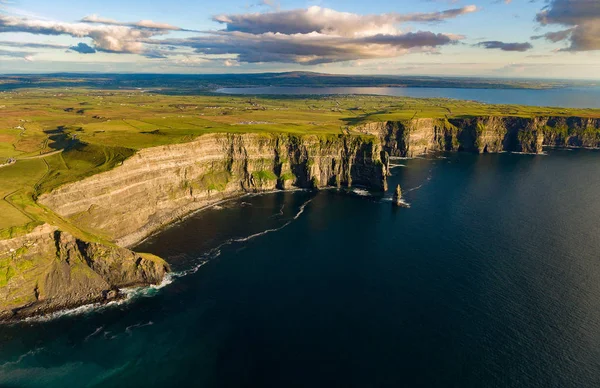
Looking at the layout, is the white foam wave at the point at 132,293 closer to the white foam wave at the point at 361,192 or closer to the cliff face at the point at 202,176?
the cliff face at the point at 202,176

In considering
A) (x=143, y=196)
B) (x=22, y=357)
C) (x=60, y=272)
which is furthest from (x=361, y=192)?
(x=22, y=357)

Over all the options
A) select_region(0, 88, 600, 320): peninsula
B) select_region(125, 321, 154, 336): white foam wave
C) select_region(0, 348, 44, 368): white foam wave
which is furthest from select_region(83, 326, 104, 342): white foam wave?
select_region(0, 88, 600, 320): peninsula

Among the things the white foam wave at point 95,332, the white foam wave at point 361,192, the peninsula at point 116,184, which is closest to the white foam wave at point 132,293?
the white foam wave at point 95,332

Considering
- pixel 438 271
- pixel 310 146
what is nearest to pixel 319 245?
pixel 438 271

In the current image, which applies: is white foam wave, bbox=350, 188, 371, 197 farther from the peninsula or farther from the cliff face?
the cliff face

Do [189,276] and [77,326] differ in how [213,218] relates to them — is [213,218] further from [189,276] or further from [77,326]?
[77,326]

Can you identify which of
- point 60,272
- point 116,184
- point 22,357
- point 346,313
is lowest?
point 22,357

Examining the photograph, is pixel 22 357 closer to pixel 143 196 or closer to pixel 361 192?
pixel 143 196
